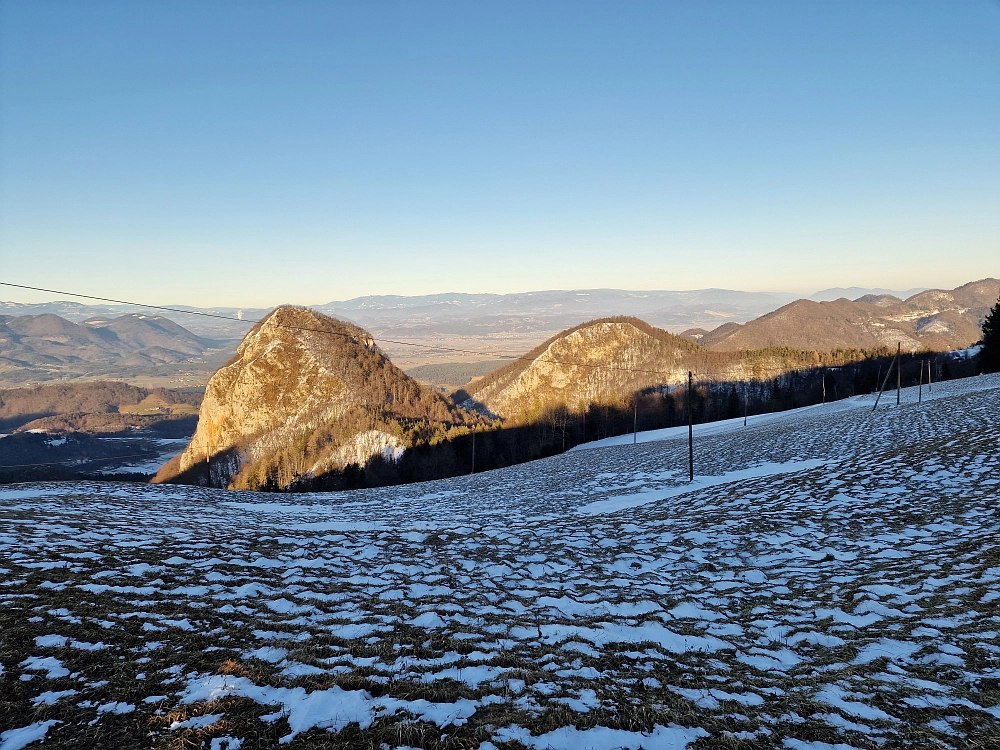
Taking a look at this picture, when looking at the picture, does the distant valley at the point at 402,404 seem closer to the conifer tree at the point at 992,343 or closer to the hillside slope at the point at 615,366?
the hillside slope at the point at 615,366

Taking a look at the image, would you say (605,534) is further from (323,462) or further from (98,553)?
(323,462)

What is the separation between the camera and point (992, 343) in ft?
194

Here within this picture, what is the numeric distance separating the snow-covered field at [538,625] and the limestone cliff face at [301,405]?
83.8 meters

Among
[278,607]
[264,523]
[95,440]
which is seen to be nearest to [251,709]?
[278,607]

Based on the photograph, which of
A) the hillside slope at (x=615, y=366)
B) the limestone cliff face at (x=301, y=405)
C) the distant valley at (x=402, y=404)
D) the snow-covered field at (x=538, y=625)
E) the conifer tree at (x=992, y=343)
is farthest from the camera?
the hillside slope at (x=615, y=366)

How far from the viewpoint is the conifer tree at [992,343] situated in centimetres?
5775

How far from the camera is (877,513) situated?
39.9ft

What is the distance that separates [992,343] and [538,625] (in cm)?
8244

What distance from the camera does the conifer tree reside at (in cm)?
5775

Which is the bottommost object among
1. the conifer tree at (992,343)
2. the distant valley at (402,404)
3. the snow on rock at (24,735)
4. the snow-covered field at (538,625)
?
the distant valley at (402,404)

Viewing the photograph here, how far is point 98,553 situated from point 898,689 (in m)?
14.6

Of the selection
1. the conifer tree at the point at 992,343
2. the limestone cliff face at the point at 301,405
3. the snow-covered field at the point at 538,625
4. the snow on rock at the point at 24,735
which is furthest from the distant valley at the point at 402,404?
the snow on rock at the point at 24,735

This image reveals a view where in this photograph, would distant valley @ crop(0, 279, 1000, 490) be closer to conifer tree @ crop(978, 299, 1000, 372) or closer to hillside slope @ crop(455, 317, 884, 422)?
hillside slope @ crop(455, 317, 884, 422)

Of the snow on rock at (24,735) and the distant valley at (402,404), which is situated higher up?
the snow on rock at (24,735)
